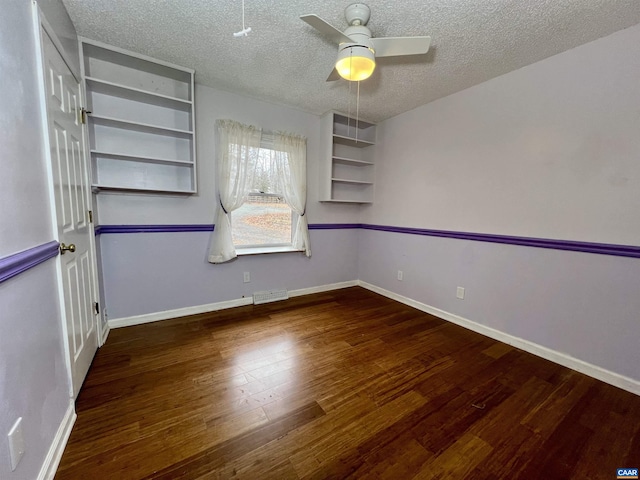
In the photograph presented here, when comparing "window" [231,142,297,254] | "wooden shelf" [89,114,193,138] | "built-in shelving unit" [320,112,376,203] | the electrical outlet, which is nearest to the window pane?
"window" [231,142,297,254]

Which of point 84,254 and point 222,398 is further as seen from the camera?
point 84,254

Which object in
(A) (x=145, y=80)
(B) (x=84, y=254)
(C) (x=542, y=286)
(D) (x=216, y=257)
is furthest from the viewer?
(D) (x=216, y=257)

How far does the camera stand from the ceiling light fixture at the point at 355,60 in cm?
155

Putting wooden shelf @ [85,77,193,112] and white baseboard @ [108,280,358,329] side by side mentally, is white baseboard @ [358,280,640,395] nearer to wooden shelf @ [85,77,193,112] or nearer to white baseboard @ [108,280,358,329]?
white baseboard @ [108,280,358,329]

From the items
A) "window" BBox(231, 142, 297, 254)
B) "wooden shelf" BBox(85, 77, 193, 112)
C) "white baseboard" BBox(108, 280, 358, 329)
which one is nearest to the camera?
"wooden shelf" BBox(85, 77, 193, 112)

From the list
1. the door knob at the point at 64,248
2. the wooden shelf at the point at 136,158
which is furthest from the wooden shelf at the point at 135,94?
the door knob at the point at 64,248

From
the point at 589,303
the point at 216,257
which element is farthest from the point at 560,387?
the point at 216,257

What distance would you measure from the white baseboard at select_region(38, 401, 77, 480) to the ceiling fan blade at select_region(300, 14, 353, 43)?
232 cm

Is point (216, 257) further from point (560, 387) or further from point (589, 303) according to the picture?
point (589, 303)

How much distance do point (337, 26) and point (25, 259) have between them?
6.80ft

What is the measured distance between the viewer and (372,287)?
3.67 metres

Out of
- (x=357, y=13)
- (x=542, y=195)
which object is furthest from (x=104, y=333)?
(x=542, y=195)

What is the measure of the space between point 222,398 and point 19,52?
1.90 metres

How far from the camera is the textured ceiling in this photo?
1539mm
